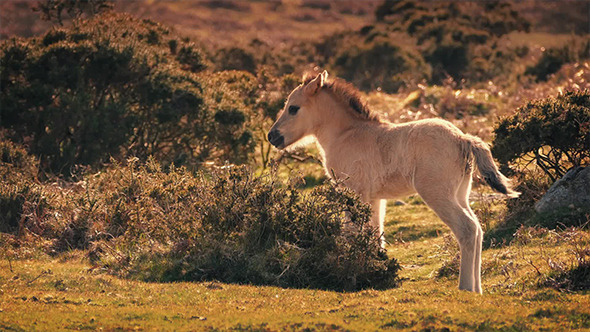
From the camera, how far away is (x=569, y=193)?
1194 centimetres

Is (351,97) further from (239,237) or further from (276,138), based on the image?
(239,237)

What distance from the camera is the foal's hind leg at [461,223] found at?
946 cm

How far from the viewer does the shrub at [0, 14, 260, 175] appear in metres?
16.8

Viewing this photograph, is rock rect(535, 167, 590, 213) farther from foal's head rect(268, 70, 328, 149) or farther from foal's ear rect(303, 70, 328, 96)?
foal's ear rect(303, 70, 328, 96)

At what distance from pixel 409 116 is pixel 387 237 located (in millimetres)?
8142

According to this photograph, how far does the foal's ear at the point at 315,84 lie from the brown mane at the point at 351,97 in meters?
0.12

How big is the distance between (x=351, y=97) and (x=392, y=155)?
1.56 meters

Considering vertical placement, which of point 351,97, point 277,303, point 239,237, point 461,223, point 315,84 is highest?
point 315,84

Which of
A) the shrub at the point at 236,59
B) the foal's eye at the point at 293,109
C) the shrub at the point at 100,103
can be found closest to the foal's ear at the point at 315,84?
the foal's eye at the point at 293,109

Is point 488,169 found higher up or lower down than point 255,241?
higher up

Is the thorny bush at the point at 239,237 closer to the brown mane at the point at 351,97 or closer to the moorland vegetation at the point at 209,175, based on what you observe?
the moorland vegetation at the point at 209,175

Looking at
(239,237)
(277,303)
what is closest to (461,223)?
(277,303)

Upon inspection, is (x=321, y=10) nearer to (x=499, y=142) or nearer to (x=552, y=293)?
(x=499, y=142)

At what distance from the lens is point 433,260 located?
12.0m
